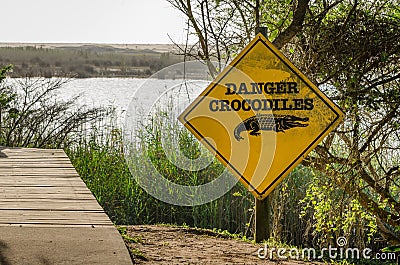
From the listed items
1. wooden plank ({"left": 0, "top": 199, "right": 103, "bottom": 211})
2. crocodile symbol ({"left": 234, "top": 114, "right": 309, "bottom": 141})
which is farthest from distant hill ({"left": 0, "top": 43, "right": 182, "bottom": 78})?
wooden plank ({"left": 0, "top": 199, "right": 103, "bottom": 211})

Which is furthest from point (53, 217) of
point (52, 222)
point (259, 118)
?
point (259, 118)

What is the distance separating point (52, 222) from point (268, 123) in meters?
1.73

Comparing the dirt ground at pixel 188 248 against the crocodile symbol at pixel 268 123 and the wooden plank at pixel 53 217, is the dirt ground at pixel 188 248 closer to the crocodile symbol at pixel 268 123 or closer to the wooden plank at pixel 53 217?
the wooden plank at pixel 53 217

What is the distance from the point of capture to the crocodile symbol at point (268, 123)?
422 centimetres

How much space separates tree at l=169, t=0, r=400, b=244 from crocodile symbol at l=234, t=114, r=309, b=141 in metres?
0.38

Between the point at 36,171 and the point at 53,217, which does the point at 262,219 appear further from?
the point at 53,217

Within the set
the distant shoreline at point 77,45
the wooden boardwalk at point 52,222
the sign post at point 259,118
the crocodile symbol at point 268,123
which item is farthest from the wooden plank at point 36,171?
the distant shoreline at point 77,45

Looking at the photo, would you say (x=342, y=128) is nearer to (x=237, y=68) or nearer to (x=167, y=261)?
(x=237, y=68)

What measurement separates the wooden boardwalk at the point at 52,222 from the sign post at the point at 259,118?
0.94m

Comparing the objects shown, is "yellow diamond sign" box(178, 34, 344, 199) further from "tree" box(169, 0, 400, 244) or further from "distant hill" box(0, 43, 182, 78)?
"distant hill" box(0, 43, 182, 78)

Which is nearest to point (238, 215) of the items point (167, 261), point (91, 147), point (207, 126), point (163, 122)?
point (163, 122)

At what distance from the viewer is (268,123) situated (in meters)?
4.22

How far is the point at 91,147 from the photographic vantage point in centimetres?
724

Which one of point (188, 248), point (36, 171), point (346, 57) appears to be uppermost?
point (346, 57)
